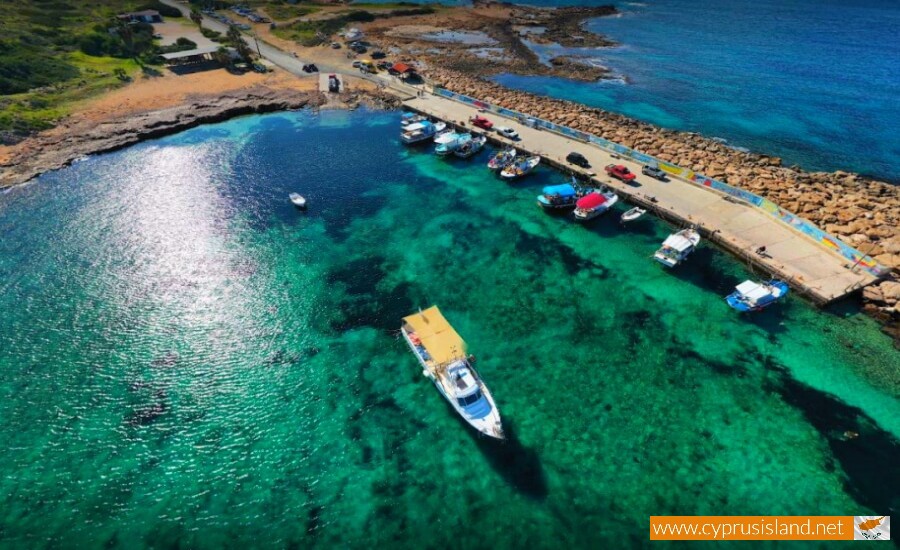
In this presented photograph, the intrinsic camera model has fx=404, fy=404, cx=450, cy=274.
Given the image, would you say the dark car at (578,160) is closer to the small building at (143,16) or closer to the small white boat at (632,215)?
the small white boat at (632,215)

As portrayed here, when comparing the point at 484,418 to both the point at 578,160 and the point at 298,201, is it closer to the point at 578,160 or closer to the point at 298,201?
the point at 298,201

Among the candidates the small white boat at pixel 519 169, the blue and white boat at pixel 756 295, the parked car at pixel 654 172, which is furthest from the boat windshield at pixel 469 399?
the parked car at pixel 654 172

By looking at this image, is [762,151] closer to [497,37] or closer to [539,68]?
[539,68]

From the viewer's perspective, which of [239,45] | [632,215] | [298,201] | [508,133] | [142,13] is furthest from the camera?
[142,13]

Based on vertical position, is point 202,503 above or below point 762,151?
below

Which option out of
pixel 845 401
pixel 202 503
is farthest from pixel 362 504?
pixel 845 401

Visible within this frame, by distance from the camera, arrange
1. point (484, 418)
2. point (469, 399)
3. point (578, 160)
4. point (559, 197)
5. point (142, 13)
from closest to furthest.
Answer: point (484, 418) < point (469, 399) < point (559, 197) < point (578, 160) < point (142, 13)

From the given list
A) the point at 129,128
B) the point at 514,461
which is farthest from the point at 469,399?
the point at 129,128
